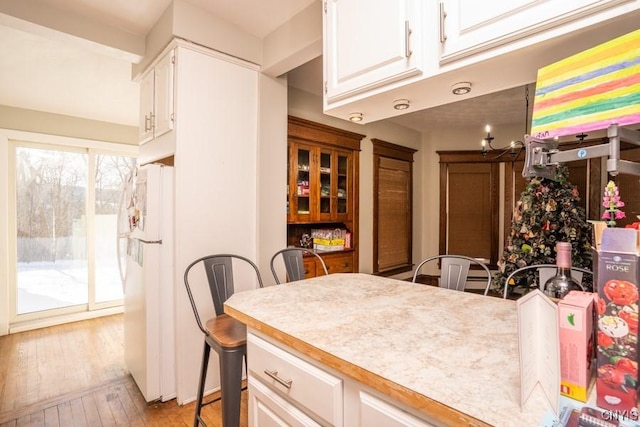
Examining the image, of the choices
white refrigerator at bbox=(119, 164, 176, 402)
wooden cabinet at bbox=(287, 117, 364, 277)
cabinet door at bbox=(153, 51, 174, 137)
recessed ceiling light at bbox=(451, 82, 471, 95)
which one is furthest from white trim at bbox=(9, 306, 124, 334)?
recessed ceiling light at bbox=(451, 82, 471, 95)

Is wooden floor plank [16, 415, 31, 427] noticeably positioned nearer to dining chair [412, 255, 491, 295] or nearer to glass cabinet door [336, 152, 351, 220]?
dining chair [412, 255, 491, 295]

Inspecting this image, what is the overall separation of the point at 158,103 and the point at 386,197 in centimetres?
322

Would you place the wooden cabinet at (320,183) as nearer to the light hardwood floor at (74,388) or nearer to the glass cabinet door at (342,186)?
the glass cabinet door at (342,186)

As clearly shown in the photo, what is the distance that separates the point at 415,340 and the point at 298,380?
362mm

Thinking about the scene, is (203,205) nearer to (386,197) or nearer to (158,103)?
(158,103)

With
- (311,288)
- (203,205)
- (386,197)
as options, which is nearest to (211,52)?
(203,205)

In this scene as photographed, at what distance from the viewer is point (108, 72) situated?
9.95 feet

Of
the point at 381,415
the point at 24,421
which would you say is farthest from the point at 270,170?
the point at 24,421

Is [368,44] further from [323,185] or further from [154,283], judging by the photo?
[323,185]

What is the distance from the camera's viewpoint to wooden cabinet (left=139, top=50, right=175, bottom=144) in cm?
227

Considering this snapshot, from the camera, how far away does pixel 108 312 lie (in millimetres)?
4344

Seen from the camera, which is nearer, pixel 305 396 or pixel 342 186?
pixel 305 396

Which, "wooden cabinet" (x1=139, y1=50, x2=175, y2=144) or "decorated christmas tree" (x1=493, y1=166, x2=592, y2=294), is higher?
"wooden cabinet" (x1=139, y1=50, x2=175, y2=144)

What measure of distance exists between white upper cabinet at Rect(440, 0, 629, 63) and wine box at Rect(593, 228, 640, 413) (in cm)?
63
